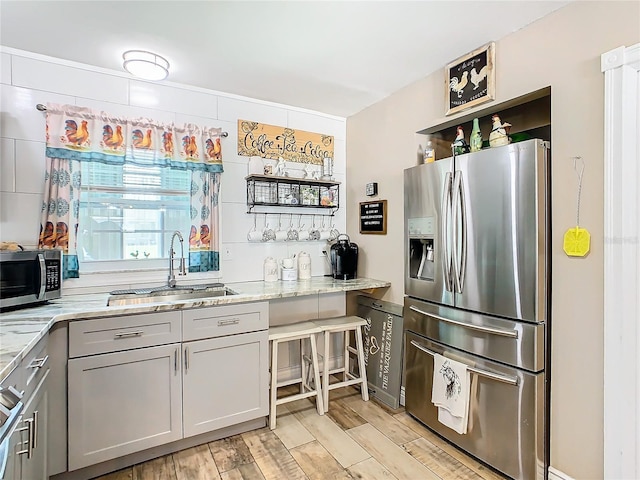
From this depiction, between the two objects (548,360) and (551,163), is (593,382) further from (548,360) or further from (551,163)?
(551,163)

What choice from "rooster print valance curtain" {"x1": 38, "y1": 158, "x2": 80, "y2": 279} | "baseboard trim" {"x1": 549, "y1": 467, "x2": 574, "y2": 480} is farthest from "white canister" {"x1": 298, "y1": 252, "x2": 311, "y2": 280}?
"baseboard trim" {"x1": 549, "y1": 467, "x2": 574, "y2": 480}

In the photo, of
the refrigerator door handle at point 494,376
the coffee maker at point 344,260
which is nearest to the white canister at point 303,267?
the coffee maker at point 344,260

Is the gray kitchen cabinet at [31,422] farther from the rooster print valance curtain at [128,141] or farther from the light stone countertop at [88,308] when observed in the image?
the rooster print valance curtain at [128,141]

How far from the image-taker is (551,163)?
177 cm

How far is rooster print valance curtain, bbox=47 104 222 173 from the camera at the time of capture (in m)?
2.24

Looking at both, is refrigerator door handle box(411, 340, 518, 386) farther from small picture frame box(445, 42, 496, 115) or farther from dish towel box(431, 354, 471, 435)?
small picture frame box(445, 42, 496, 115)

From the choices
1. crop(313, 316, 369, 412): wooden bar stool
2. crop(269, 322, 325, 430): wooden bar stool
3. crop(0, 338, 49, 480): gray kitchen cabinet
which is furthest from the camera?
crop(313, 316, 369, 412): wooden bar stool

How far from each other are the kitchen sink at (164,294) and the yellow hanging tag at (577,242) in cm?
195

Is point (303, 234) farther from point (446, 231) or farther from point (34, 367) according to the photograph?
point (34, 367)

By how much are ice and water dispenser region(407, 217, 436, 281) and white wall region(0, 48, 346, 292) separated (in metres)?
1.02

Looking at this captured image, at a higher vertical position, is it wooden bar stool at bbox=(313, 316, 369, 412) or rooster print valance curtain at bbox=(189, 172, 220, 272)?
rooster print valance curtain at bbox=(189, 172, 220, 272)

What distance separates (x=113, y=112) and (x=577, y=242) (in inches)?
113

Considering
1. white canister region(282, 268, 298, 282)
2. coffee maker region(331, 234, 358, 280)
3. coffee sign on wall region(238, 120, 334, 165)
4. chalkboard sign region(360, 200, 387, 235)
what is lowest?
white canister region(282, 268, 298, 282)

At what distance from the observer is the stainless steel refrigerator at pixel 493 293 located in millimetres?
1770
